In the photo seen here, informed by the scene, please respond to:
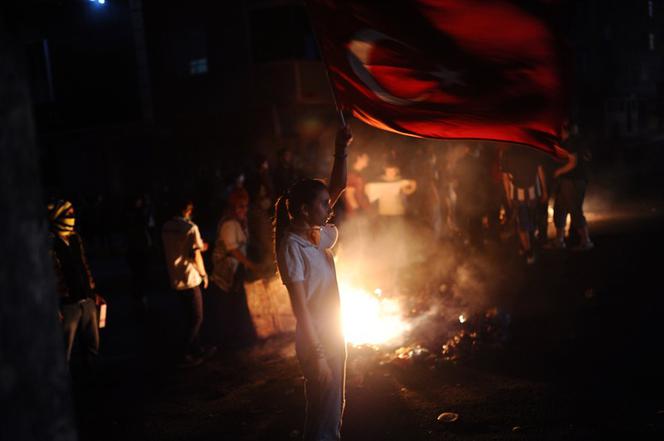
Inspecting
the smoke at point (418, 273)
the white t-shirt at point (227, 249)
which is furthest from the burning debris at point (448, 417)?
the white t-shirt at point (227, 249)

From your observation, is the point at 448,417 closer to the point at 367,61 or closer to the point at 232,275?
the point at 367,61

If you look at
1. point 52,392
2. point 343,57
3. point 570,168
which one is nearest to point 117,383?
point 343,57

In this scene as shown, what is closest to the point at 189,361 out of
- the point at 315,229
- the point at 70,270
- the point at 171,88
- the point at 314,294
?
the point at 70,270

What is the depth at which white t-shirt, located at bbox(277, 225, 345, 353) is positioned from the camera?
371cm

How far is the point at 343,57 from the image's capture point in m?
4.33

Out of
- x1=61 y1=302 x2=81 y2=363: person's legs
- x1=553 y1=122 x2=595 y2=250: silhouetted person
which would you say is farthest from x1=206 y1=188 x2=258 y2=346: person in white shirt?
x1=553 y1=122 x2=595 y2=250: silhouetted person

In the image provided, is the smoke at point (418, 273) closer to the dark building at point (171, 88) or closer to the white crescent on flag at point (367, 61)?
the white crescent on flag at point (367, 61)

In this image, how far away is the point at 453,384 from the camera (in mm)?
5719

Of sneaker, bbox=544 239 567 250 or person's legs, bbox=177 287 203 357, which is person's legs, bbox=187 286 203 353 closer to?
person's legs, bbox=177 287 203 357

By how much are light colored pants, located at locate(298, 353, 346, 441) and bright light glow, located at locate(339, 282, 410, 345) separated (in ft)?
9.85

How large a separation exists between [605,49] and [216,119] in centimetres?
3381

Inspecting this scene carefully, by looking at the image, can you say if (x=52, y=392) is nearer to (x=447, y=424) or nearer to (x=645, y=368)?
(x=447, y=424)

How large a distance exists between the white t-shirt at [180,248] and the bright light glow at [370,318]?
1.83 metres

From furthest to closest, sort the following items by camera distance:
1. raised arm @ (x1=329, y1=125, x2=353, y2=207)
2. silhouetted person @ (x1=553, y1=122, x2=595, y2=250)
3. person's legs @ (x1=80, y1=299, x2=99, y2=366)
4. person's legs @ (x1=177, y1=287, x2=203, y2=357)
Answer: silhouetted person @ (x1=553, y1=122, x2=595, y2=250), person's legs @ (x1=177, y1=287, x2=203, y2=357), person's legs @ (x1=80, y1=299, x2=99, y2=366), raised arm @ (x1=329, y1=125, x2=353, y2=207)
